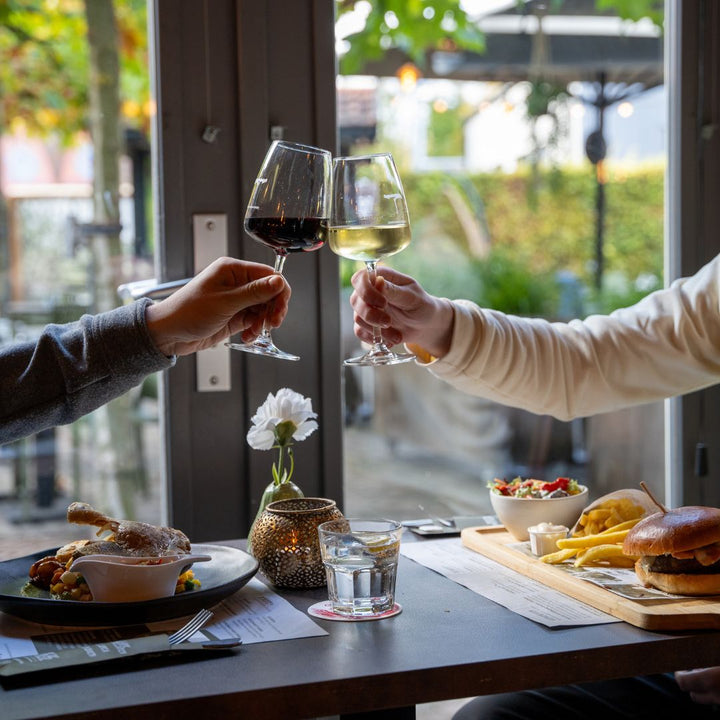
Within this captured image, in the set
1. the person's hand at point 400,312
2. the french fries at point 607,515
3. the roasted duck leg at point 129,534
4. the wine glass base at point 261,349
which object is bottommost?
the french fries at point 607,515

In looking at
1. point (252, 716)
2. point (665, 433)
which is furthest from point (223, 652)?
point (665, 433)

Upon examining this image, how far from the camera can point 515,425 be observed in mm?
2375

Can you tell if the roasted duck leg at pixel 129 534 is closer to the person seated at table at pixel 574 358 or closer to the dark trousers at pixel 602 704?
the person seated at table at pixel 574 358

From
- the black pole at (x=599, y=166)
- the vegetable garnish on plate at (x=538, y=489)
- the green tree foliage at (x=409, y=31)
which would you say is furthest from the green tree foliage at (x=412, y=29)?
the vegetable garnish on plate at (x=538, y=489)

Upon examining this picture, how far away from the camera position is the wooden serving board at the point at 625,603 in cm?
121

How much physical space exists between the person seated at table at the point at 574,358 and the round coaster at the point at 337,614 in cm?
48

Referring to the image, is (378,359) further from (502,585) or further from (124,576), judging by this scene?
(124,576)

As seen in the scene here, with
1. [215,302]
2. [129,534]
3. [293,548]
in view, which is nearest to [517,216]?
[215,302]

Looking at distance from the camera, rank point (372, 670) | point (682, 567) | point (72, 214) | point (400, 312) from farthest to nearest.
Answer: point (72, 214)
point (400, 312)
point (682, 567)
point (372, 670)

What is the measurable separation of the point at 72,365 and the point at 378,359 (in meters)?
0.46

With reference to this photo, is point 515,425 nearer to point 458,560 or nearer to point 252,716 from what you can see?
point 458,560

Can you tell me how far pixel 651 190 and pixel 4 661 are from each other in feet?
6.08

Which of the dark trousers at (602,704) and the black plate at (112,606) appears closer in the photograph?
the black plate at (112,606)

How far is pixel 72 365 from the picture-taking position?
4.74 ft
